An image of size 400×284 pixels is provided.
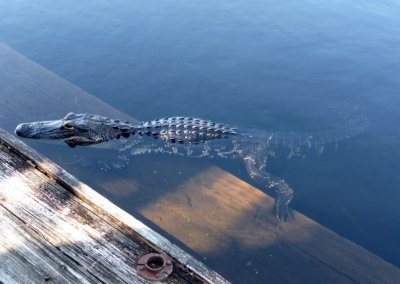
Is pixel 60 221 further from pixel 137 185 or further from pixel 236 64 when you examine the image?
pixel 236 64

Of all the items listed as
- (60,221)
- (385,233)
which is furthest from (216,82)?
(60,221)

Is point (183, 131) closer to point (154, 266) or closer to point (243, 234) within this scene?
point (243, 234)

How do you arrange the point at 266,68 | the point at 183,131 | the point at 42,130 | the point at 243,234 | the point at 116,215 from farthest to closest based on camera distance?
the point at 266,68 < the point at 183,131 < the point at 42,130 < the point at 243,234 < the point at 116,215

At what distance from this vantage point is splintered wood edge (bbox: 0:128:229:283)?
254cm

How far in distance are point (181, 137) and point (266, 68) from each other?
3653mm

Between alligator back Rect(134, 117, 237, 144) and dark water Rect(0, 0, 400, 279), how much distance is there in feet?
2.19

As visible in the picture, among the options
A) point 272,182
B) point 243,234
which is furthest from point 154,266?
point 272,182

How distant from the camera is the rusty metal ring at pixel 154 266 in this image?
2.50 m

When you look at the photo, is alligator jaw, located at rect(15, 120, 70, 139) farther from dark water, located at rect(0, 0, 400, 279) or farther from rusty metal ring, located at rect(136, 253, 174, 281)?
rusty metal ring, located at rect(136, 253, 174, 281)

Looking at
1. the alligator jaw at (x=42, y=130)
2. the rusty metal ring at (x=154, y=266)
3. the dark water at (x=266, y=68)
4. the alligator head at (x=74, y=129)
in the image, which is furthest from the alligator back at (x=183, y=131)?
the rusty metal ring at (x=154, y=266)

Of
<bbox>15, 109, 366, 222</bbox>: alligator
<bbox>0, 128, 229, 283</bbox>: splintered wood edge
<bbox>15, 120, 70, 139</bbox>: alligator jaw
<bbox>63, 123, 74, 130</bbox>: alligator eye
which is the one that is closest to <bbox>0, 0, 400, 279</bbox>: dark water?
<bbox>15, 109, 366, 222</bbox>: alligator

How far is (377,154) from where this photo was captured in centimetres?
694

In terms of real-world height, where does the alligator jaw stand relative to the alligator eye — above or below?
below

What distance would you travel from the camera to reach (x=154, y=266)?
2.57 metres
